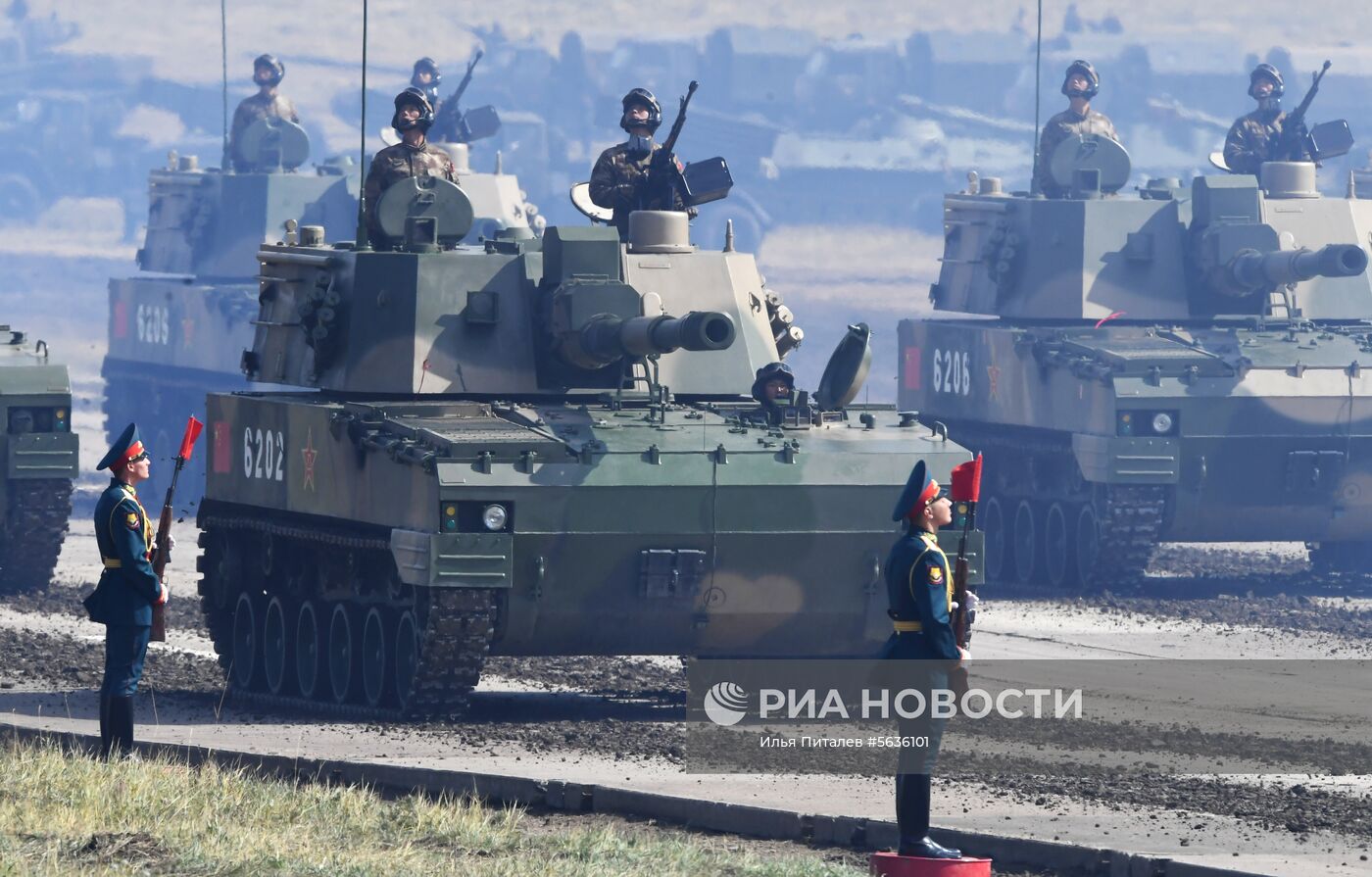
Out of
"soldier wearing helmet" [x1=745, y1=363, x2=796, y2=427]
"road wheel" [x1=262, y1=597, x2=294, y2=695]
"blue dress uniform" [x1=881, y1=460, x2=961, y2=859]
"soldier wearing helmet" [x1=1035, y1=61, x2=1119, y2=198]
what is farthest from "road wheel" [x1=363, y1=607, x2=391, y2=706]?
"soldier wearing helmet" [x1=1035, y1=61, x2=1119, y2=198]

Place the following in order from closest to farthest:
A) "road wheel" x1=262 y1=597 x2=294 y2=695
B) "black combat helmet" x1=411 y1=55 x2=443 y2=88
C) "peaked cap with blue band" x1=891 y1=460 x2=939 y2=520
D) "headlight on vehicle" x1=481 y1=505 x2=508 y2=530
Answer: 1. "peaked cap with blue band" x1=891 y1=460 x2=939 y2=520
2. "headlight on vehicle" x1=481 y1=505 x2=508 y2=530
3. "road wheel" x1=262 y1=597 x2=294 y2=695
4. "black combat helmet" x1=411 y1=55 x2=443 y2=88

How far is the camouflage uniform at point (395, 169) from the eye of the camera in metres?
19.8

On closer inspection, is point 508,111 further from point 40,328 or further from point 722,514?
point 722,514

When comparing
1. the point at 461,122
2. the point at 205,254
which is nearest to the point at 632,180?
the point at 461,122

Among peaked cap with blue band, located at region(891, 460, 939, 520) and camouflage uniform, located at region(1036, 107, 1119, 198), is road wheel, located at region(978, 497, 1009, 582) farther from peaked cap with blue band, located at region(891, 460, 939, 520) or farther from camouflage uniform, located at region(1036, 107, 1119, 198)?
peaked cap with blue band, located at region(891, 460, 939, 520)

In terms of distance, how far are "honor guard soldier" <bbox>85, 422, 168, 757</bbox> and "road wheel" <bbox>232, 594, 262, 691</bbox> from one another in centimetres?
497

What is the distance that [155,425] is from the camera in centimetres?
3875

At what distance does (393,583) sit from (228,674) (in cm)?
263

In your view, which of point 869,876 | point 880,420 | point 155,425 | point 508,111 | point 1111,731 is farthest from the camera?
point 508,111

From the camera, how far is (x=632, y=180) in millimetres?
20562

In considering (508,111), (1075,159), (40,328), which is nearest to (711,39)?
(508,111)

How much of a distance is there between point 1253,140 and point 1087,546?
6301mm

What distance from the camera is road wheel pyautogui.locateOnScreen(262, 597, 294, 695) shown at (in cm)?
1959

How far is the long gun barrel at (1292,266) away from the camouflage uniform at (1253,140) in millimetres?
3562
